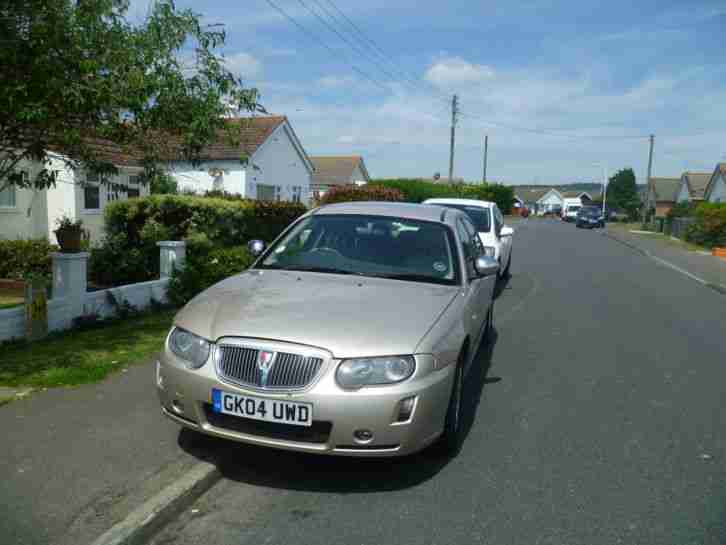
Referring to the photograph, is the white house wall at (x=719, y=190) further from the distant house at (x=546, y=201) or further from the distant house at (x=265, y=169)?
the distant house at (x=546, y=201)

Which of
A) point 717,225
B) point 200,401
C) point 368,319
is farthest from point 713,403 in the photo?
point 717,225

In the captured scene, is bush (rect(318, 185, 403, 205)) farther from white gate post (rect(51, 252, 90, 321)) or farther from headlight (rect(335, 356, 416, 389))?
headlight (rect(335, 356, 416, 389))

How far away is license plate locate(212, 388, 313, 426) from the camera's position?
3533mm

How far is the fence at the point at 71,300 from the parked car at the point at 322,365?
3531mm

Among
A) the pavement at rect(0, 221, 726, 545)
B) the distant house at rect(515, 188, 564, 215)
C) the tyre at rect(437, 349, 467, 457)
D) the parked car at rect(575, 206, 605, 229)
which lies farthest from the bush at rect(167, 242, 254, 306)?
the distant house at rect(515, 188, 564, 215)

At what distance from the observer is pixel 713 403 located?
5.66 metres

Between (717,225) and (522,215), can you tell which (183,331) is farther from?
(522,215)

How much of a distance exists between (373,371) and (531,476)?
4.36ft

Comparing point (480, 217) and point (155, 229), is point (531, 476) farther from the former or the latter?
point (155, 229)

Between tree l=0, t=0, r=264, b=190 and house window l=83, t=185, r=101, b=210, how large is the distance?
12626 mm

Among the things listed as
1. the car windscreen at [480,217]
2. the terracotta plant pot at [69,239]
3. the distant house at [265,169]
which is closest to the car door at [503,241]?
the car windscreen at [480,217]

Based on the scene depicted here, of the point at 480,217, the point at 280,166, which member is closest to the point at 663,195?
the point at 280,166

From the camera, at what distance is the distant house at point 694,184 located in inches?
2413

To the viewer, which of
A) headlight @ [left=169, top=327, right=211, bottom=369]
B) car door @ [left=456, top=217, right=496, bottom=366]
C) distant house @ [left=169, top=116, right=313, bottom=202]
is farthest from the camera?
distant house @ [left=169, top=116, right=313, bottom=202]
